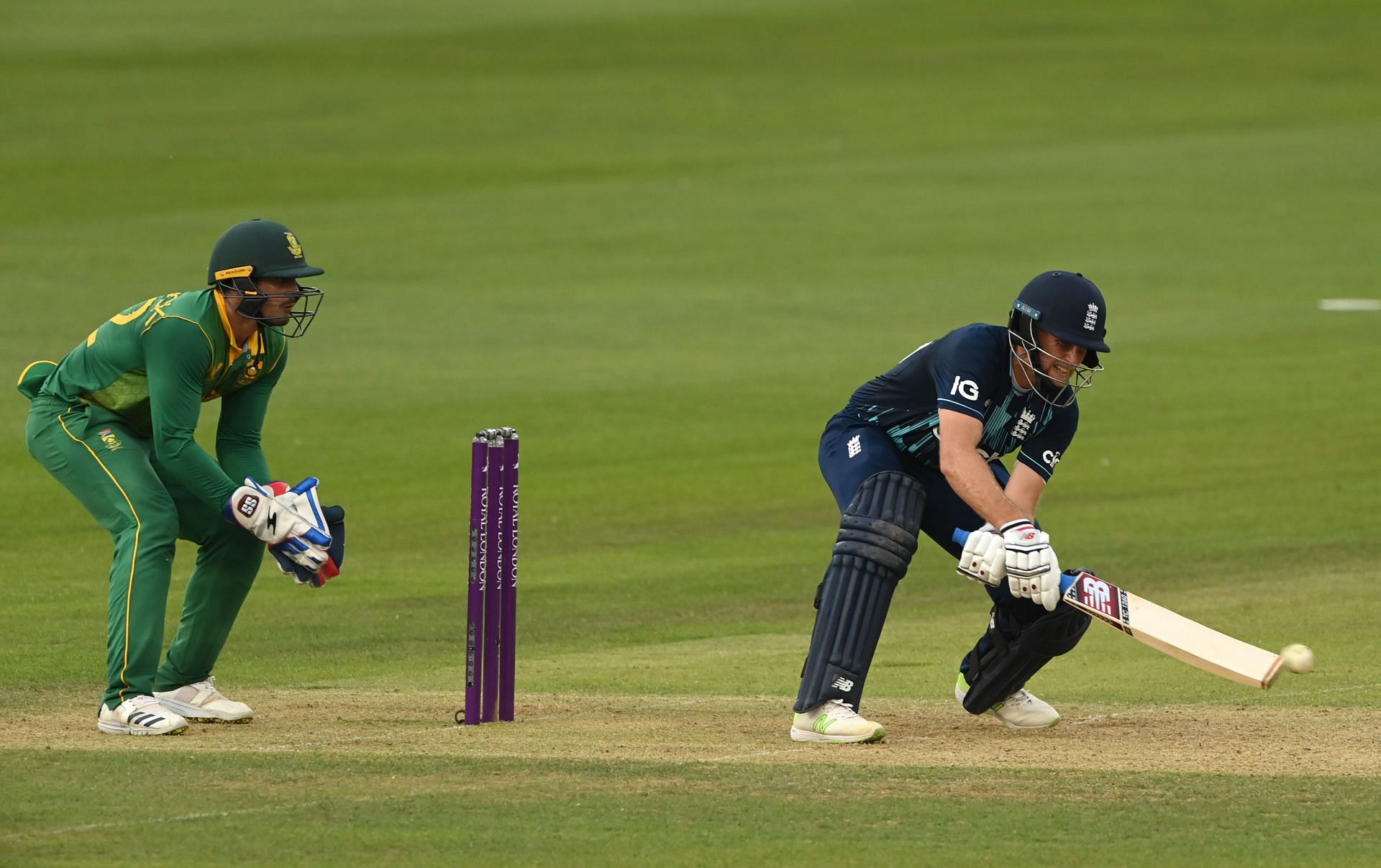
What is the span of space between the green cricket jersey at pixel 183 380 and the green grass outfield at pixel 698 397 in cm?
105

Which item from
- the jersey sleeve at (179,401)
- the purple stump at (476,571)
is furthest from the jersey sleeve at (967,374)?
the jersey sleeve at (179,401)

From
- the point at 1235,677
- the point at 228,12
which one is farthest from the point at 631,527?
the point at 228,12

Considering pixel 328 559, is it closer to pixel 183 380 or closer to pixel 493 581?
pixel 493 581

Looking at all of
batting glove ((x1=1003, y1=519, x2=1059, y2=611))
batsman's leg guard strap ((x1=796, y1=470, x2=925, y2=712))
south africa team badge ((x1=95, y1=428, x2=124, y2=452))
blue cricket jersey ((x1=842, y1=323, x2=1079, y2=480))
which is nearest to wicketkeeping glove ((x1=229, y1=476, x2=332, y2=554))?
south africa team badge ((x1=95, y1=428, x2=124, y2=452))

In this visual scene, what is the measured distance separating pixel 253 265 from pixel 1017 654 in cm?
329

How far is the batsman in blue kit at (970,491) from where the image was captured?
7.72 m

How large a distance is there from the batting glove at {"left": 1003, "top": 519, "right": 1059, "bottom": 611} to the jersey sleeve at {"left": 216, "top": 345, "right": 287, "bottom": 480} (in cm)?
297

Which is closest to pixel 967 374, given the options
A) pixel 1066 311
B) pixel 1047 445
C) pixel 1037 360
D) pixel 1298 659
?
pixel 1037 360

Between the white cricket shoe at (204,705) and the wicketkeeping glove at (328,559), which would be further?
the white cricket shoe at (204,705)

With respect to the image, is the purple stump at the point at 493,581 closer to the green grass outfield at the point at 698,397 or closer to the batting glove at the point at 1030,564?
the green grass outfield at the point at 698,397

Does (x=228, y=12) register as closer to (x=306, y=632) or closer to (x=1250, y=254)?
(x=1250, y=254)

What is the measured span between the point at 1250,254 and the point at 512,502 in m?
21.4

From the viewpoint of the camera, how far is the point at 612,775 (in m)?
7.08

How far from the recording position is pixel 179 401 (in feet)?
25.8
